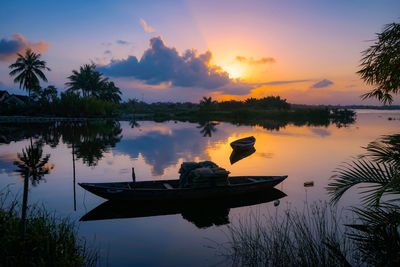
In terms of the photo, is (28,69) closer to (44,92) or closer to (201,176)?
(44,92)

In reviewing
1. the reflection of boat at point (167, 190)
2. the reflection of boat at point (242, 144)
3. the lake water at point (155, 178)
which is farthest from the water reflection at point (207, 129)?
the reflection of boat at point (167, 190)

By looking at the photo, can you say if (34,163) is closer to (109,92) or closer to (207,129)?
(207,129)

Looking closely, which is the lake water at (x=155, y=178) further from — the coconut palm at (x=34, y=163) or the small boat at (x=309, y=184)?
the coconut palm at (x=34, y=163)

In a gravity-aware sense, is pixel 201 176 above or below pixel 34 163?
above

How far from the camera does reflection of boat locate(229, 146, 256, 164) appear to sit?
24569mm

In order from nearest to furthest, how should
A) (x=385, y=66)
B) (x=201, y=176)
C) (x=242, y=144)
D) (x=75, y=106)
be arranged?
1. (x=385, y=66)
2. (x=201, y=176)
3. (x=242, y=144)
4. (x=75, y=106)

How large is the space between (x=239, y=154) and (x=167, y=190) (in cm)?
1576

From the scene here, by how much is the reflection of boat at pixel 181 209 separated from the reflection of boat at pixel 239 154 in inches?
407

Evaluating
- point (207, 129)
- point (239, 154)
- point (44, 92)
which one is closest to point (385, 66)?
point (239, 154)

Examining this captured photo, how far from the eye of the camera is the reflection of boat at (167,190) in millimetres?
11727

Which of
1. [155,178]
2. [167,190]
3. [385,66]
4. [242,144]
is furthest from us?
[242,144]

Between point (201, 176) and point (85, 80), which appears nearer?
point (201, 176)

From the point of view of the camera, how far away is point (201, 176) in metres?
12.4

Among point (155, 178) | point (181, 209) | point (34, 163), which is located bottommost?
point (181, 209)
